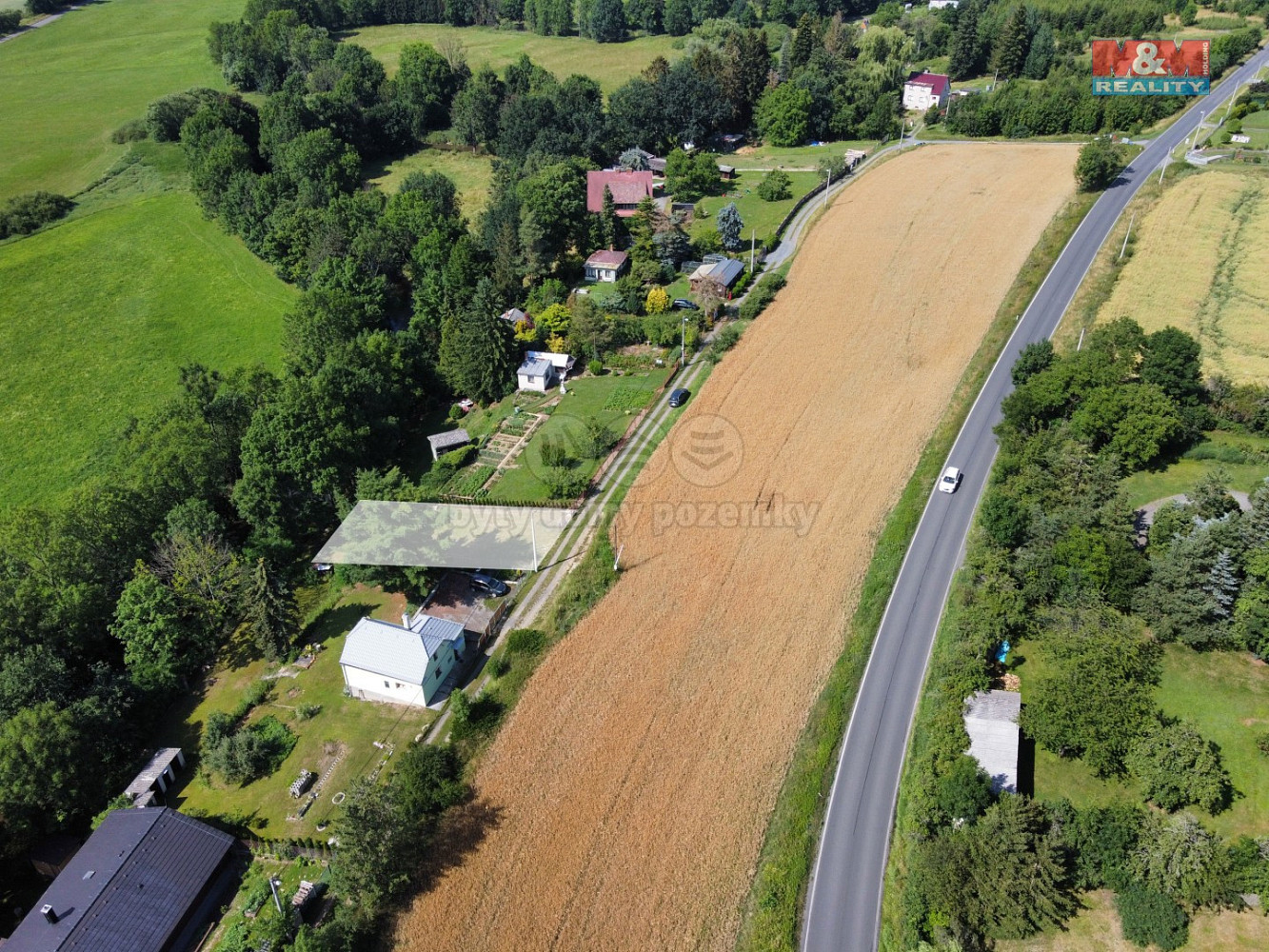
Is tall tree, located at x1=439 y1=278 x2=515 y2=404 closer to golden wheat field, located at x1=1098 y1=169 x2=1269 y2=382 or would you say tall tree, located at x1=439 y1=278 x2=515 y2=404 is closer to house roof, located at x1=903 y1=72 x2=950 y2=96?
golden wheat field, located at x1=1098 y1=169 x2=1269 y2=382

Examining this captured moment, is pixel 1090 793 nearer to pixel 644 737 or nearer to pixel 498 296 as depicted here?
pixel 644 737

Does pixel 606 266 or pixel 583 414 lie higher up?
pixel 606 266

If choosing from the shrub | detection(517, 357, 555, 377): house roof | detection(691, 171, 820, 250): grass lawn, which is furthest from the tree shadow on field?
detection(691, 171, 820, 250): grass lawn

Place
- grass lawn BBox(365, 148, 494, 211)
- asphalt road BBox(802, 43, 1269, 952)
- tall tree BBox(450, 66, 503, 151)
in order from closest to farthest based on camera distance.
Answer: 1. asphalt road BBox(802, 43, 1269, 952)
2. grass lawn BBox(365, 148, 494, 211)
3. tall tree BBox(450, 66, 503, 151)

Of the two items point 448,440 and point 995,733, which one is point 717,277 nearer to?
point 448,440

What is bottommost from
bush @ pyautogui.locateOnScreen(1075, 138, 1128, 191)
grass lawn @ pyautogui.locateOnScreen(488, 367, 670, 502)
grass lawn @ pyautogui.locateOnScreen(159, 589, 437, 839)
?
grass lawn @ pyautogui.locateOnScreen(159, 589, 437, 839)

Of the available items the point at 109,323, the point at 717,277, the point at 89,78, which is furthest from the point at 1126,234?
the point at 89,78

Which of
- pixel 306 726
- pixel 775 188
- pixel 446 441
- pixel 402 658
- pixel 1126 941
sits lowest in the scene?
pixel 306 726
